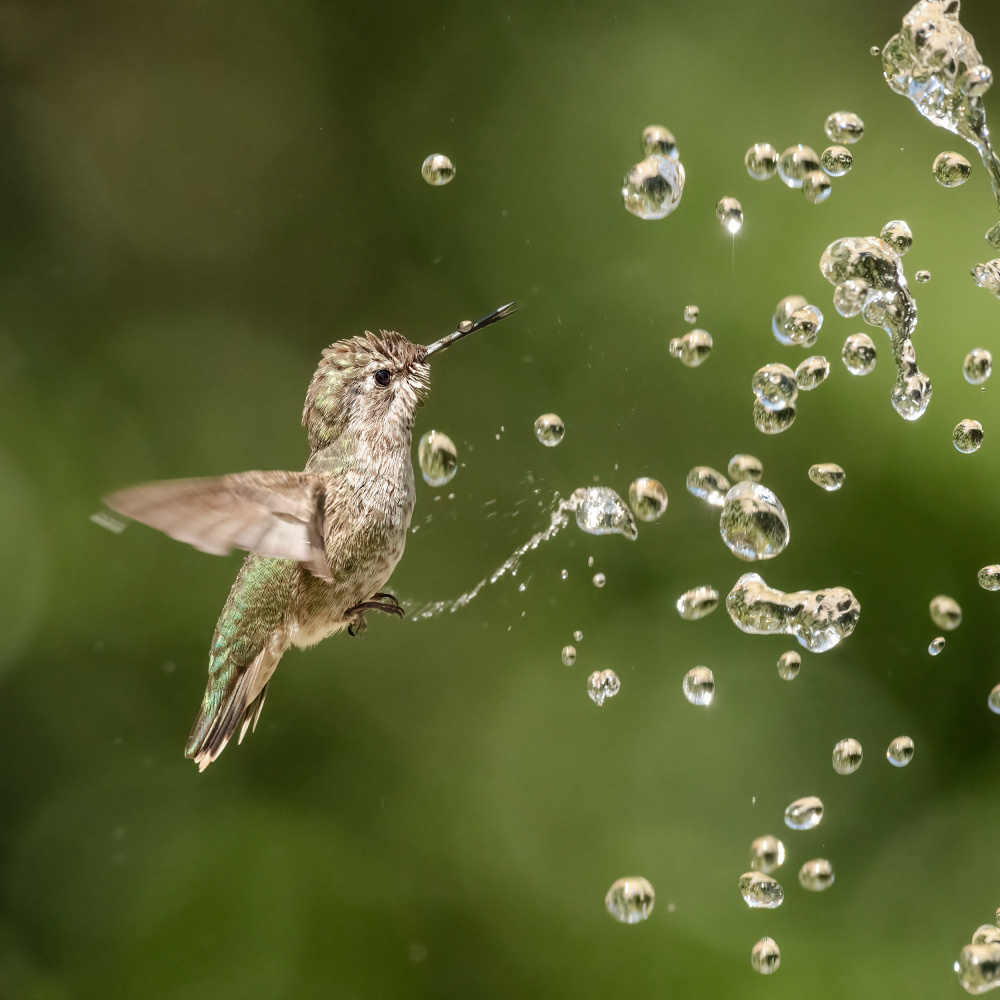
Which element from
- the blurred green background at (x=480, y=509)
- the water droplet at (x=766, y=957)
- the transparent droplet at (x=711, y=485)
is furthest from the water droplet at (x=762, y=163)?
the water droplet at (x=766, y=957)

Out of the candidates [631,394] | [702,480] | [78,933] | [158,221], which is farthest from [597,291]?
[78,933]

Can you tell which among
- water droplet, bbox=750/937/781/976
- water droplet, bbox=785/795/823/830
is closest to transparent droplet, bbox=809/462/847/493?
water droplet, bbox=785/795/823/830

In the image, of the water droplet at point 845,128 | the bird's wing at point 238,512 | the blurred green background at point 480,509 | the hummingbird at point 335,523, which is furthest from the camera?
the blurred green background at point 480,509

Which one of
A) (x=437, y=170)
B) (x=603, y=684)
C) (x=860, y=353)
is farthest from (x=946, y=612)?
(x=437, y=170)

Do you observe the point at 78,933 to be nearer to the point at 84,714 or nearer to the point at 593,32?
the point at 84,714

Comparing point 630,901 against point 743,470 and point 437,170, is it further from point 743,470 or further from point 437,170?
point 437,170

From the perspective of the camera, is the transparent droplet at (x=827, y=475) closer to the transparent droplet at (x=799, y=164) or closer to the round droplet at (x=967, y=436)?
the round droplet at (x=967, y=436)
